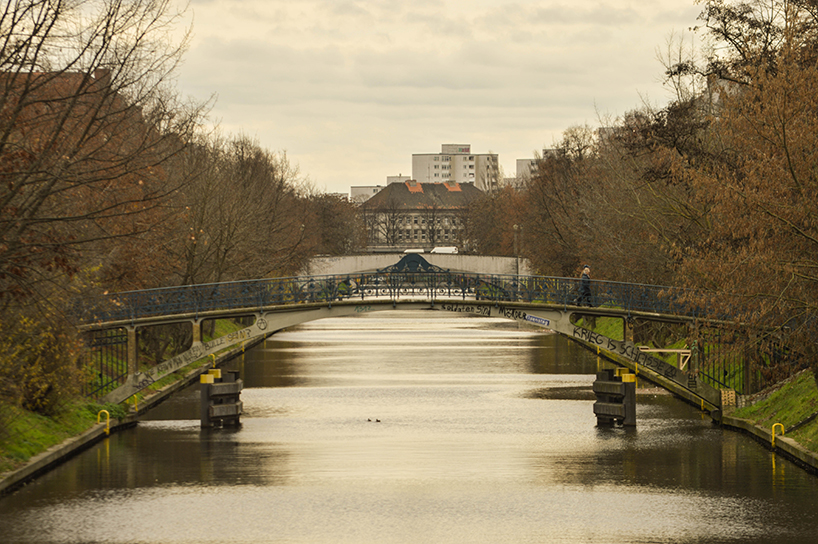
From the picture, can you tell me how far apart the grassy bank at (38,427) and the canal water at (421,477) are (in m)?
0.83

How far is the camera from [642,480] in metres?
26.7

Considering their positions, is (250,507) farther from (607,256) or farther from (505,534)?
(607,256)

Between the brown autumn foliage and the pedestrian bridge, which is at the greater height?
the brown autumn foliage

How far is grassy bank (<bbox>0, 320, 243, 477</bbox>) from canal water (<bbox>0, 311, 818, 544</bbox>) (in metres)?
0.83

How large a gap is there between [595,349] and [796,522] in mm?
41401

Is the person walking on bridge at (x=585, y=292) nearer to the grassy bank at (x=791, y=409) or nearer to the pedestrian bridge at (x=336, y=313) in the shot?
the pedestrian bridge at (x=336, y=313)

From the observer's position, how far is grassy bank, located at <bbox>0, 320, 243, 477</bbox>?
87.3 ft

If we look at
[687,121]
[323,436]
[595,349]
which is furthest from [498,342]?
[323,436]

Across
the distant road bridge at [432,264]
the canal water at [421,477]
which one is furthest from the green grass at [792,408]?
the distant road bridge at [432,264]

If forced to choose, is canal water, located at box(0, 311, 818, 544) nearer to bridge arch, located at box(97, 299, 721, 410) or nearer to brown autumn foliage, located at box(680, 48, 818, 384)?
bridge arch, located at box(97, 299, 721, 410)

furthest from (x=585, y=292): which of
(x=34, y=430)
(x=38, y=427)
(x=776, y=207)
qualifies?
(x=34, y=430)

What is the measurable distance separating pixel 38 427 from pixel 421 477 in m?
10.5

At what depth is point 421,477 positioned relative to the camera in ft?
88.2

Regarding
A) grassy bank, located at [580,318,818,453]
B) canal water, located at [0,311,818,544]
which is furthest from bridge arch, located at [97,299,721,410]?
grassy bank, located at [580,318,818,453]
